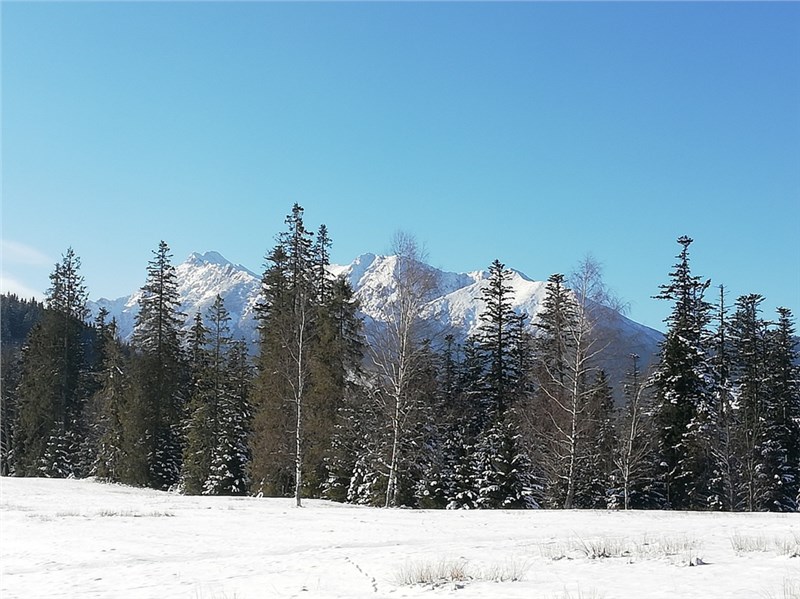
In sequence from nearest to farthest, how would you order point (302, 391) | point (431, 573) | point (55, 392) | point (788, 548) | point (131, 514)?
point (431, 573) < point (788, 548) < point (131, 514) < point (302, 391) < point (55, 392)

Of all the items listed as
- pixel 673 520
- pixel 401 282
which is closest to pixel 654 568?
pixel 673 520

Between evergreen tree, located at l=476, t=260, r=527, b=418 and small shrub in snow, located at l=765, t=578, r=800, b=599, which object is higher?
evergreen tree, located at l=476, t=260, r=527, b=418

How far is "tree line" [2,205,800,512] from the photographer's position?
3109 cm

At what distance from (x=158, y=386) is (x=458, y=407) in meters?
21.4

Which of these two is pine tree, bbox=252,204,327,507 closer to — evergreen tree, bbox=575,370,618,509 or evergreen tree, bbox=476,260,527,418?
evergreen tree, bbox=476,260,527,418

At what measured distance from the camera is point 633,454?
114 feet

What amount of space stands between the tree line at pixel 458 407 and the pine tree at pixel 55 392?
6541 mm

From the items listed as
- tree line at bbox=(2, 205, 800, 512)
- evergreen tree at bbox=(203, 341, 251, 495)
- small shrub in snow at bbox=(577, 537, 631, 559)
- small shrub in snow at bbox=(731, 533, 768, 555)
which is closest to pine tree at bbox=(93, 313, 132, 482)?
tree line at bbox=(2, 205, 800, 512)

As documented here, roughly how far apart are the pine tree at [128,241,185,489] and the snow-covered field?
79.3 feet

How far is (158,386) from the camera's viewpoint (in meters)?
48.3

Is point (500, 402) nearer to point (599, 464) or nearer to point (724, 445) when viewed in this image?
point (599, 464)

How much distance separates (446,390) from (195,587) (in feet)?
105

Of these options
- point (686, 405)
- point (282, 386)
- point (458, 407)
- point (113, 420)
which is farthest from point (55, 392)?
point (686, 405)

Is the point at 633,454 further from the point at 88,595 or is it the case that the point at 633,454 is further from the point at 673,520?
the point at 88,595
